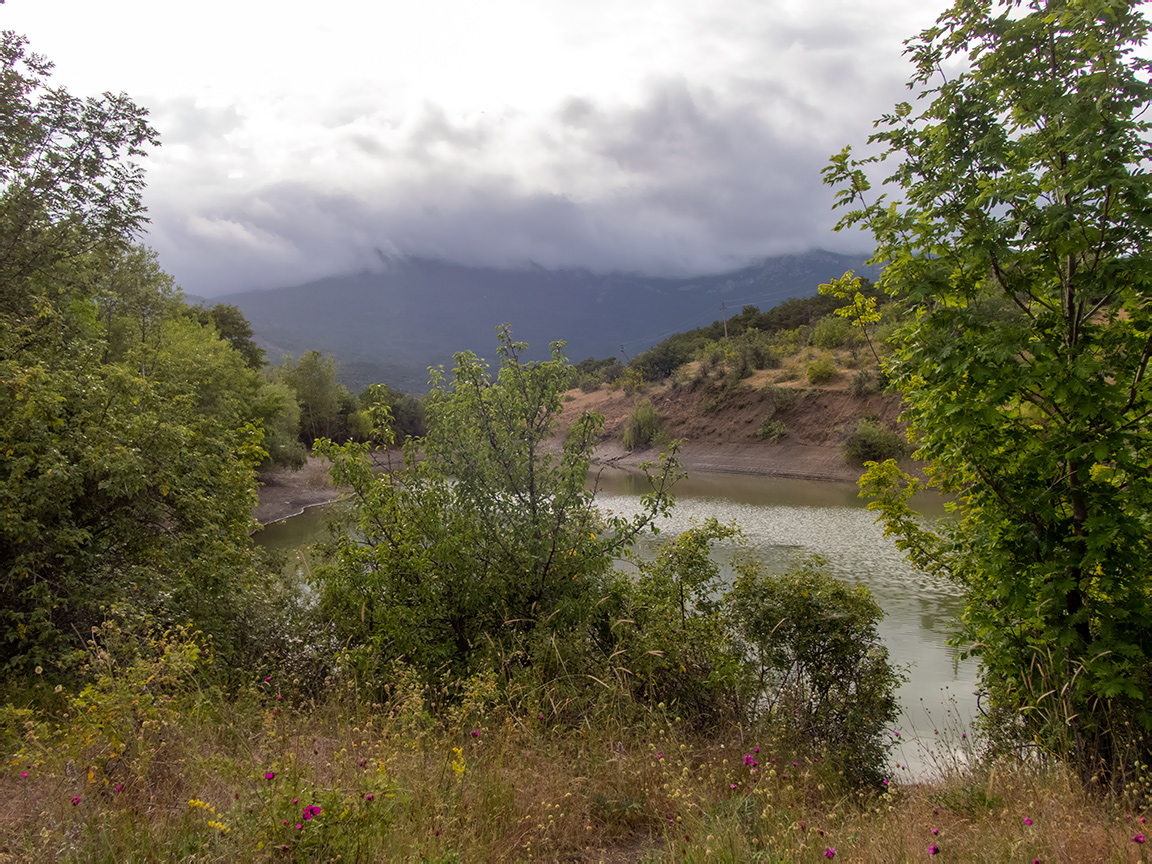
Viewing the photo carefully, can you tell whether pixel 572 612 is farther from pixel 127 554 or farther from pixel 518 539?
pixel 127 554

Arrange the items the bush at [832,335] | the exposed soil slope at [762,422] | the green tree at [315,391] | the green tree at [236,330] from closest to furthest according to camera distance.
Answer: the exposed soil slope at [762,422], the green tree at [236,330], the green tree at [315,391], the bush at [832,335]

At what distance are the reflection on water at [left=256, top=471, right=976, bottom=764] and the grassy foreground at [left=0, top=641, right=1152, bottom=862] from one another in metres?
2.73

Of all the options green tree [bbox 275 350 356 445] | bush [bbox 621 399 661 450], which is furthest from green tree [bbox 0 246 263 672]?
green tree [bbox 275 350 356 445]

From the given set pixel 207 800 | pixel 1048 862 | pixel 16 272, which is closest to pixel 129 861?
pixel 207 800

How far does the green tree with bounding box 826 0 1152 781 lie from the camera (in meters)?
4.20

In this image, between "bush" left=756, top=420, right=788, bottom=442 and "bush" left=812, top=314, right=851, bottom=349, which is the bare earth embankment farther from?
"bush" left=812, top=314, right=851, bottom=349

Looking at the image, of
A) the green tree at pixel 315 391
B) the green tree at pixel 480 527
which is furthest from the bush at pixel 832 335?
the green tree at pixel 480 527

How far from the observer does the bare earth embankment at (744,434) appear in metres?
40.2

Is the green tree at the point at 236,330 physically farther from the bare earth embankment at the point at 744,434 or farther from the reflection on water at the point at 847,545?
the reflection on water at the point at 847,545

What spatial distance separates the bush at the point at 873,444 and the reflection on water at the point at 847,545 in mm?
3663

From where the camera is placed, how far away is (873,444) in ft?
141

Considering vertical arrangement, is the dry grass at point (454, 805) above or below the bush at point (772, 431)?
above

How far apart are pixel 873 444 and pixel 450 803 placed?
44.9 meters

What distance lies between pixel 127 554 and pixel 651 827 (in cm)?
789
